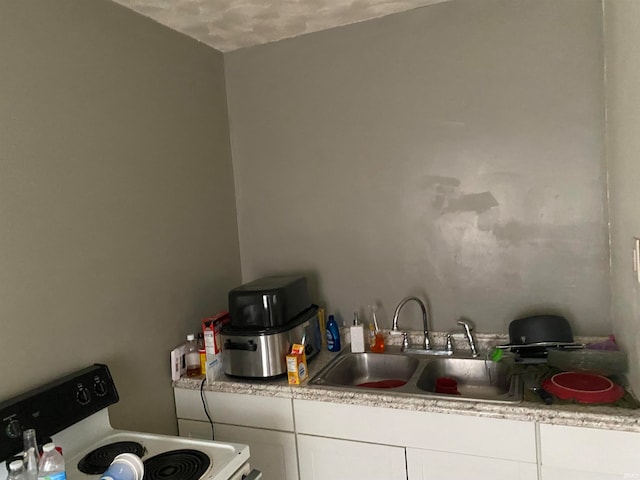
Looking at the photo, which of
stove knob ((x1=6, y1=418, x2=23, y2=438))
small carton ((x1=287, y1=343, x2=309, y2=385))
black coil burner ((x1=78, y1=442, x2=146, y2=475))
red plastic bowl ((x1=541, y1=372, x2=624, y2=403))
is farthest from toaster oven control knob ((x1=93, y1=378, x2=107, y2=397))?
red plastic bowl ((x1=541, y1=372, x2=624, y2=403))

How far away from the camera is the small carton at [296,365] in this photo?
72.9 inches

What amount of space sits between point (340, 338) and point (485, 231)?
87 centimetres

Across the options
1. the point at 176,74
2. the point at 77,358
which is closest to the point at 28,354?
the point at 77,358

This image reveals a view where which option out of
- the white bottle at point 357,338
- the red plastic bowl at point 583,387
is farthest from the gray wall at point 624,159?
the white bottle at point 357,338

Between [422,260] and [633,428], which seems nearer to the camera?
[633,428]

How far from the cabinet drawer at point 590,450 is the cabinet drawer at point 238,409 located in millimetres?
925

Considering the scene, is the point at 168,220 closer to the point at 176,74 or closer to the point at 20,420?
the point at 176,74

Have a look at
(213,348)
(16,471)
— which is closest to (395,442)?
(213,348)

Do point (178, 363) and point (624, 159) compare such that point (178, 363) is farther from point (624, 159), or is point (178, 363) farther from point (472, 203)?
point (624, 159)

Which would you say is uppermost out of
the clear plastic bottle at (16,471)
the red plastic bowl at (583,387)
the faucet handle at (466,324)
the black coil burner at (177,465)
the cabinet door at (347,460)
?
the faucet handle at (466,324)

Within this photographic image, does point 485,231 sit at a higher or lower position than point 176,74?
lower

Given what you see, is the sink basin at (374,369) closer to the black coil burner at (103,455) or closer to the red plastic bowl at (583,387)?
the red plastic bowl at (583,387)

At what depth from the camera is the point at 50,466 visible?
1176 millimetres

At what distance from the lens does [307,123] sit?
2.37 m
